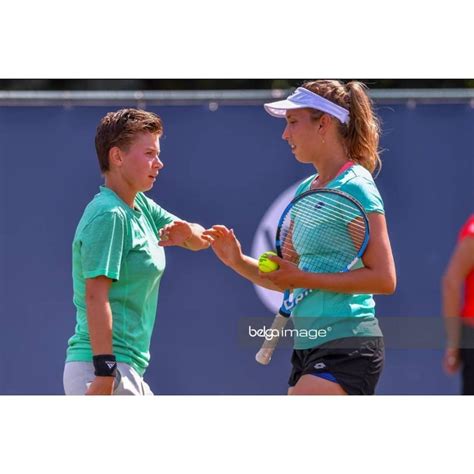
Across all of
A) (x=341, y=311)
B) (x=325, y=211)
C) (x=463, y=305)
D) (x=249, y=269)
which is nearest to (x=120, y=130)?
(x=249, y=269)

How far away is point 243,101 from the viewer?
5.59 m

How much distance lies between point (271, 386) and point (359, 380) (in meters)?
2.05

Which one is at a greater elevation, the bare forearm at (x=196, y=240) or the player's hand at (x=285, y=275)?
the bare forearm at (x=196, y=240)

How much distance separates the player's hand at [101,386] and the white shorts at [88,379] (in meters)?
0.04

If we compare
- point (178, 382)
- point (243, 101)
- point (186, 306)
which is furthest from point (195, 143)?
point (178, 382)

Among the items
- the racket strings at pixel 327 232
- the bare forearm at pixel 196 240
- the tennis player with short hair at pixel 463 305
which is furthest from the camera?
the tennis player with short hair at pixel 463 305

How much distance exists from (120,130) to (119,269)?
572 millimetres

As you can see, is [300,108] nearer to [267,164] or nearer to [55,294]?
[267,164]

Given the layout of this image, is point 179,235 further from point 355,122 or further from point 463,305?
point 463,305

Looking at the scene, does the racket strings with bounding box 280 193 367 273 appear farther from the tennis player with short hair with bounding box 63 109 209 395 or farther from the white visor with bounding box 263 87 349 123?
the tennis player with short hair with bounding box 63 109 209 395

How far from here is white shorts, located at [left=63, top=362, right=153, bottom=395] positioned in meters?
3.75

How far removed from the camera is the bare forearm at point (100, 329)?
3.65 metres

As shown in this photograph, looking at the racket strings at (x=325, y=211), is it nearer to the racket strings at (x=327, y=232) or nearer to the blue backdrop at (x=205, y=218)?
the racket strings at (x=327, y=232)

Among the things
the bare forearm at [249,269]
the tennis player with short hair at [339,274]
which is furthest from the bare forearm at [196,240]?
the tennis player with short hair at [339,274]
